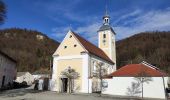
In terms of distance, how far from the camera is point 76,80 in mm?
35031

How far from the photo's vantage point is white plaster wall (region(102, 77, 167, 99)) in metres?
29.5

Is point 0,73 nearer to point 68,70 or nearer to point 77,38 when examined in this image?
point 68,70

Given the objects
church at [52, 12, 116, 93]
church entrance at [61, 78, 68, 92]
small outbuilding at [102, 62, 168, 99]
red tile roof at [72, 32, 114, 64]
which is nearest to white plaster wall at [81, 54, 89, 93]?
church at [52, 12, 116, 93]

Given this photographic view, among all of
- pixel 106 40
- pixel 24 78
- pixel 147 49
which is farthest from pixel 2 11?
pixel 147 49

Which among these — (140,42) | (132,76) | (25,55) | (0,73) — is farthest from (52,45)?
(132,76)

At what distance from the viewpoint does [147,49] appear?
8725cm

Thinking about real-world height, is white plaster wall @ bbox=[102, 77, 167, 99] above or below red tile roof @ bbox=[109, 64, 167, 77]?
below

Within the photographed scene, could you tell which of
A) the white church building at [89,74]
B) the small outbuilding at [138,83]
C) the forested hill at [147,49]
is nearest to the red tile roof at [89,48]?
the white church building at [89,74]

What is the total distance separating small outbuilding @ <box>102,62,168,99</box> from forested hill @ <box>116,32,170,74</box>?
138 ft

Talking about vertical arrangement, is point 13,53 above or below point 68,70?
above

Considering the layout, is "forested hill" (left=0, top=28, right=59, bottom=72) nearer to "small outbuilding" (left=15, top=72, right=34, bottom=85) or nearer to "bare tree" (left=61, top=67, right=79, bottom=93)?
"small outbuilding" (left=15, top=72, right=34, bottom=85)

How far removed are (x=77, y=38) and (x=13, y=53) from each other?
8107 cm

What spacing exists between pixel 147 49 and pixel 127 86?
59046 mm

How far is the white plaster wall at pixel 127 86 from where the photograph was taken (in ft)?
96.7
